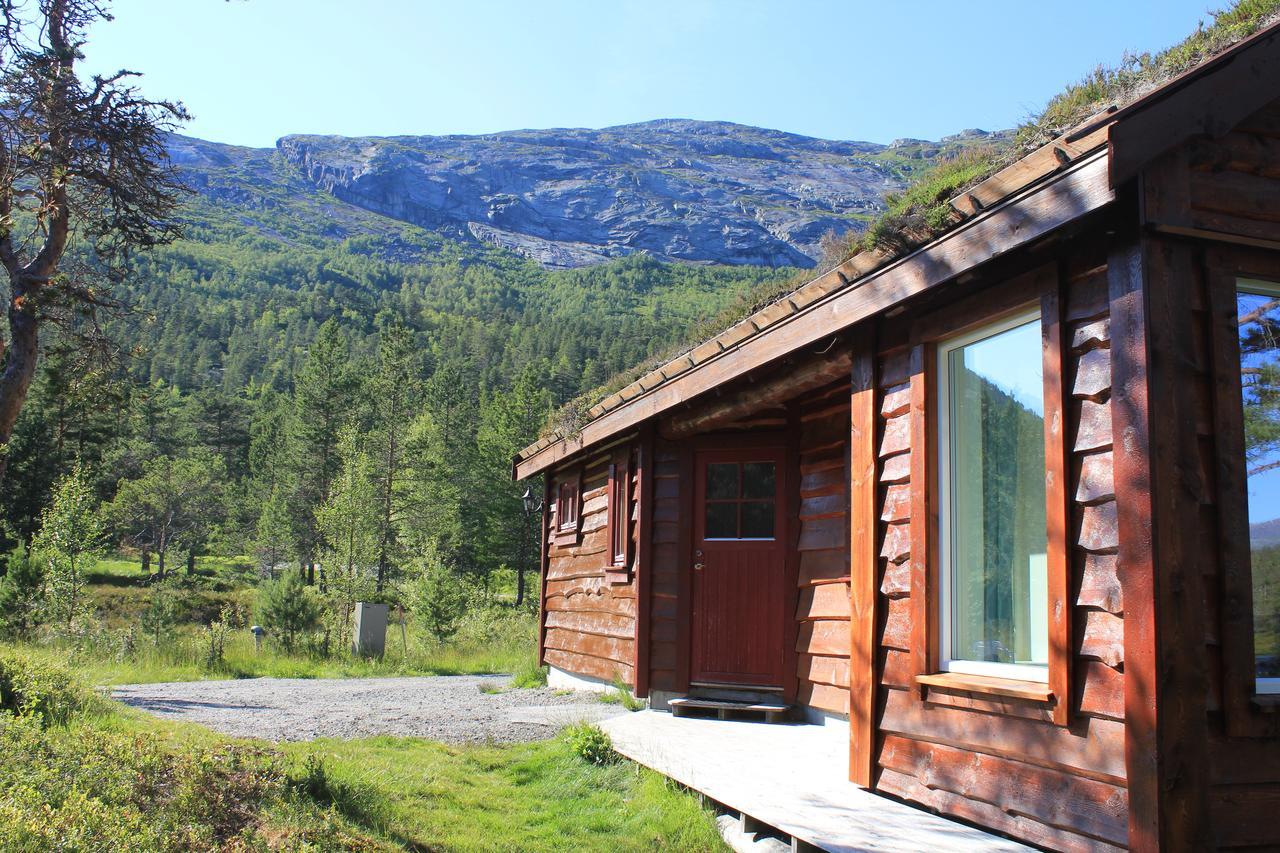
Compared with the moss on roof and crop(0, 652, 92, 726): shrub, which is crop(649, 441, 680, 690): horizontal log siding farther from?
crop(0, 652, 92, 726): shrub

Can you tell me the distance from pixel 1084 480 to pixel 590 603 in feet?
26.0

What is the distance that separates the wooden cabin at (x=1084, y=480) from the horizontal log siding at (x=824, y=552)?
123cm

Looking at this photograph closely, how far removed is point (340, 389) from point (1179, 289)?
170 ft

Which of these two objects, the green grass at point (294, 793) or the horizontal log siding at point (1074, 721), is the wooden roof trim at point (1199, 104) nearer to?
the horizontal log siding at point (1074, 721)

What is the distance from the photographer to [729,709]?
27.0 feet

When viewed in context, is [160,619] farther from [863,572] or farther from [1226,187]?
[1226,187]

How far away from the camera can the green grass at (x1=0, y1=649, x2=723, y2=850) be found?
4266 millimetres

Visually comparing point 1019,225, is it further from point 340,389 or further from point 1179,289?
point 340,389

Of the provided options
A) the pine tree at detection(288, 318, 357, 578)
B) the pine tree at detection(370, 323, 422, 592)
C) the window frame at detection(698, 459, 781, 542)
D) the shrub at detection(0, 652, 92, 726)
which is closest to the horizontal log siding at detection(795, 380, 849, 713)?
the window frame at detection(698, 459, 781, 542)

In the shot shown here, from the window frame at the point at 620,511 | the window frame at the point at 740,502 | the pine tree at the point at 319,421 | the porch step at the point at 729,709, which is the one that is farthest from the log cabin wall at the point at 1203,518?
the pine tree at the point at 319,421

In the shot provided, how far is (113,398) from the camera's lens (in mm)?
8812

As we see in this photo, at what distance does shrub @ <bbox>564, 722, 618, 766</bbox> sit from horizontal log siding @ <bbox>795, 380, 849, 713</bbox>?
1.73 m

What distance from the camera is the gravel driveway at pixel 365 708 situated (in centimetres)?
846

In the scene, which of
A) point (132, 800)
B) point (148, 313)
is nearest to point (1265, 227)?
point (132, 800)
